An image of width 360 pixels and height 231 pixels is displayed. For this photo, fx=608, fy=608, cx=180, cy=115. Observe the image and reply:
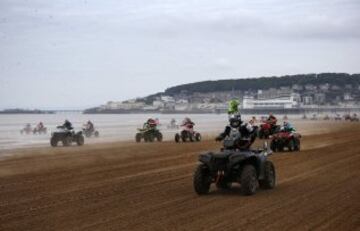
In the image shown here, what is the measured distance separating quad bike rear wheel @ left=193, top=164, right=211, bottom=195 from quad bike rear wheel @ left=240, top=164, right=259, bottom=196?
0.79 metres

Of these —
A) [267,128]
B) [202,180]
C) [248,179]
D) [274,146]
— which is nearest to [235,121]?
[248,179]

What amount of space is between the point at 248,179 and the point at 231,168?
0.42 metres

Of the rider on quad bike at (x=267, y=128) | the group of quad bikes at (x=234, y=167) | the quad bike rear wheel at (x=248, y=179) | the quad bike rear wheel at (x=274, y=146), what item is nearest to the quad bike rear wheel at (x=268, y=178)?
the group of quad bikes at (x=234, y=167)

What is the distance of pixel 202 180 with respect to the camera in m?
12.9

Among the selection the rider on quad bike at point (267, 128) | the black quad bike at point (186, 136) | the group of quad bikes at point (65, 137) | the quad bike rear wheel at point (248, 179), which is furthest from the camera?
the black quad bike at point (186, 136)

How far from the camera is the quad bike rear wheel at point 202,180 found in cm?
1284

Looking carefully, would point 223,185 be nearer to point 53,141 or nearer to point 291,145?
point 291,145

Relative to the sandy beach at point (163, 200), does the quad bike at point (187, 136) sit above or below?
above

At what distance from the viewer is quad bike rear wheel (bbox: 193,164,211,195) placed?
1284 cm

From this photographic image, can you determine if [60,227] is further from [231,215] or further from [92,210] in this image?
[231,215]

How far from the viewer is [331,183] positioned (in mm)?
14734

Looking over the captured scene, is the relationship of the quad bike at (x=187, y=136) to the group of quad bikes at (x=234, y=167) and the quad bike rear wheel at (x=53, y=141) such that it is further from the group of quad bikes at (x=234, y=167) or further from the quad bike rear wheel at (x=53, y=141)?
the group of quad bikes at (x=234, y=167)

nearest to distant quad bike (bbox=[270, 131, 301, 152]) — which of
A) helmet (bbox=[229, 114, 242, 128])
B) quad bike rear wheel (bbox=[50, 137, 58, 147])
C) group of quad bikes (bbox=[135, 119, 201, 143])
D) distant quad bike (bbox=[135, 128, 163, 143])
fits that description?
group of quad bikes (bbox=[135, 119, 201, 143])

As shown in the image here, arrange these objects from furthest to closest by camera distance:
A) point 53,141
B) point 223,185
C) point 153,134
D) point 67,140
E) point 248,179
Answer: point 153,134, point 67,140, point 53,141, point 223,185, point 248,179
